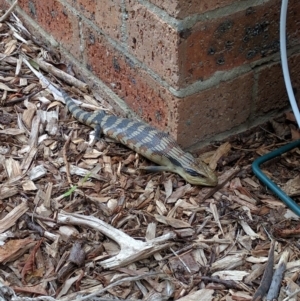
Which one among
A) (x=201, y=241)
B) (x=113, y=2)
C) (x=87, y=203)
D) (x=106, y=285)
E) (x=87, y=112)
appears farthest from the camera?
(x=87, y=112)

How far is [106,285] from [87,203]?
0.41 metres

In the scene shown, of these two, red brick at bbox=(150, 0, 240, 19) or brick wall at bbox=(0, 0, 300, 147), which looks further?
brick wall at bbox=(0, 0, 300, 147)

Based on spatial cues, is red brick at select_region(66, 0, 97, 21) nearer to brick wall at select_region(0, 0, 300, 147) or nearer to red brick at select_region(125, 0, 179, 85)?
brick wall at select_region(0, 0, 300, 147)

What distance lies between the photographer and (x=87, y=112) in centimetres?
280

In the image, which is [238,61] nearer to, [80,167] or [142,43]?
[142,43]

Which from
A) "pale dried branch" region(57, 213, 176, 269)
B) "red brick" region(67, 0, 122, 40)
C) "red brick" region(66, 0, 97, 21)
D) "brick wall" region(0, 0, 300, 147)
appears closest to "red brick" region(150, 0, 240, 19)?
"brick wall" region(0, 0, 300, 147)

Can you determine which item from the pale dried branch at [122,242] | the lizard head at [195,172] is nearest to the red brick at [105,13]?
the lizard head at [195,172]

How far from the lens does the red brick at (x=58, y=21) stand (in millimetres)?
2936

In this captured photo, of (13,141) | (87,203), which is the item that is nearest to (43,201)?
(87,203)

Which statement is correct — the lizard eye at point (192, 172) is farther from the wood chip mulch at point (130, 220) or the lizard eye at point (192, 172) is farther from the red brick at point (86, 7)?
the red brick at point (86, 7)

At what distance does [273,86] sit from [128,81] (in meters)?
0.64

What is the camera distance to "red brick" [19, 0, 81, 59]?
9.63 feet

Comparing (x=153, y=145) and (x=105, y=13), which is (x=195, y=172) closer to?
(x=153, y=145)

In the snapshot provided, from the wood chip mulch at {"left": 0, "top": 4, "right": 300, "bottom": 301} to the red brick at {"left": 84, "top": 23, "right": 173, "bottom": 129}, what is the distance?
211 millimetres
